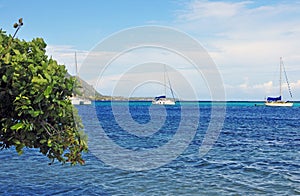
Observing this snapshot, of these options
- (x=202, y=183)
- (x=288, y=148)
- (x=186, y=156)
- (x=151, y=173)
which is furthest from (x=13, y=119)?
(x=288, y=148)

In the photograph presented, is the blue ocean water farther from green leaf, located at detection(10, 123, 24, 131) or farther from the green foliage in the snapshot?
green leaf, located at detection(10, 123, 24, 131)

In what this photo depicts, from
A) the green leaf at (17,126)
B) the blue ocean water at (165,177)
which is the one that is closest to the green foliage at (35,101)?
the green leaf at (17,126)

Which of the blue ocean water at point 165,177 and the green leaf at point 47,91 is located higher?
the green leaf at point 47,91

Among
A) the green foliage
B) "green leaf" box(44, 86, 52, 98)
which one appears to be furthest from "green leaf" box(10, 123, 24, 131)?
"green leaf" box(44, 86, 52, 98)

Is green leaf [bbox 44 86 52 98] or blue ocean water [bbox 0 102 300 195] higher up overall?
green leaf [bbox 44 86 52 98]

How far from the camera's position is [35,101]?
7777 mm

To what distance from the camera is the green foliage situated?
25.8 ft

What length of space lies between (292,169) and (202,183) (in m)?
8.56

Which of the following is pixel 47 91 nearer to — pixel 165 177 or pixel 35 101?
pixel 35 101

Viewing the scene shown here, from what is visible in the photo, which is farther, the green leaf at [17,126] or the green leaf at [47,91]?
the green leaf at [17,126]

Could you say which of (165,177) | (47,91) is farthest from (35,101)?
(165,177)

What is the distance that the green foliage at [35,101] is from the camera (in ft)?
25.8

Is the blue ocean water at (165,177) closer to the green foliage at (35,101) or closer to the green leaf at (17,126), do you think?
the green foliage at (35,101)

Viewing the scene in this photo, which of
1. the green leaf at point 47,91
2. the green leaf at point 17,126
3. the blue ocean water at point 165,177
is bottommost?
the blue ocean water at point 165,177
